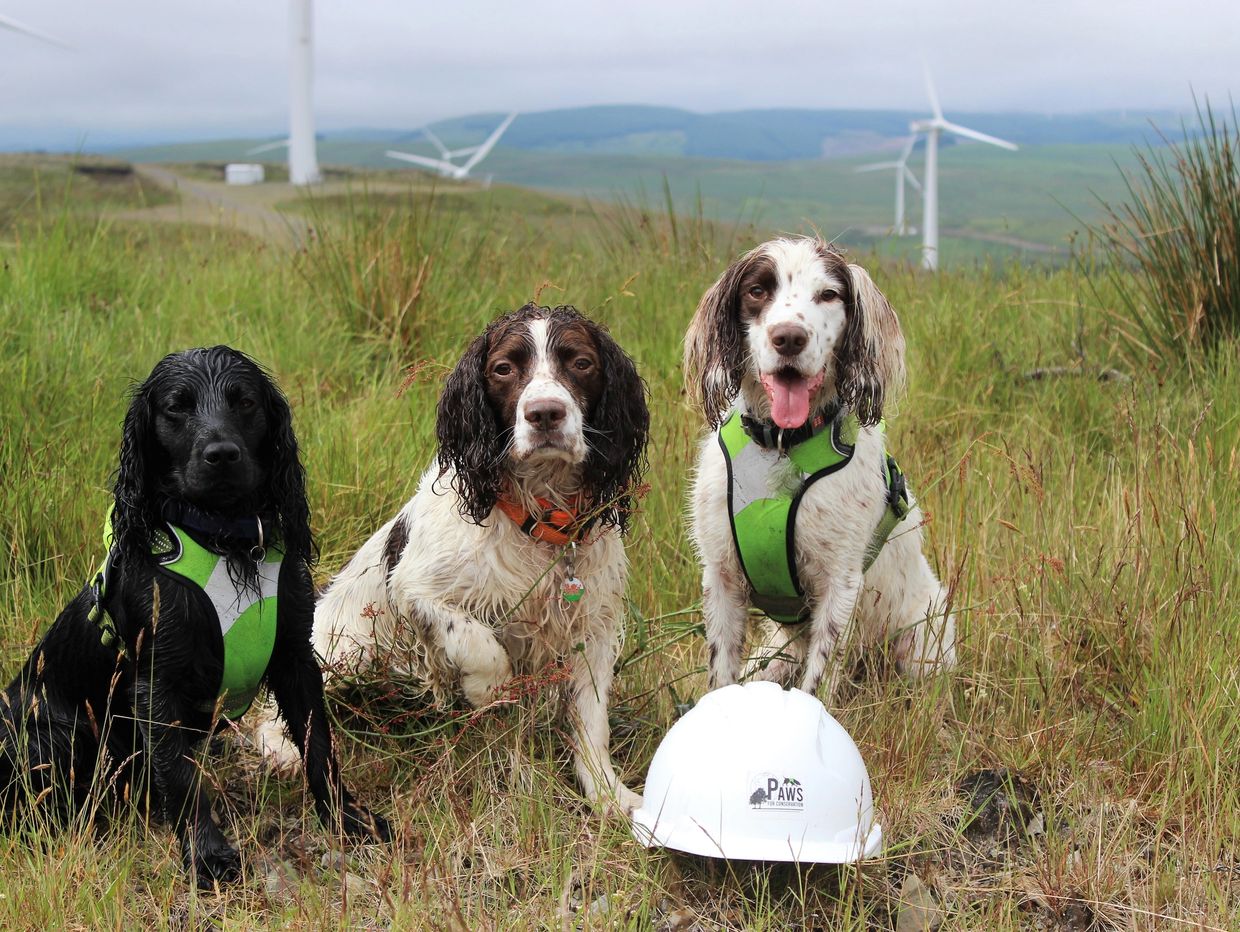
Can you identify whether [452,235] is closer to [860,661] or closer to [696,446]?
[696,446]

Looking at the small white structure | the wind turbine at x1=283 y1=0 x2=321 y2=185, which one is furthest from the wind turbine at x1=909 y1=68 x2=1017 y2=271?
the small white structure

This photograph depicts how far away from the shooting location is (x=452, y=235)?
7.73 metres

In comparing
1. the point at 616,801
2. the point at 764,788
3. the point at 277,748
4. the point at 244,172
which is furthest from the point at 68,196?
the point at 244,172

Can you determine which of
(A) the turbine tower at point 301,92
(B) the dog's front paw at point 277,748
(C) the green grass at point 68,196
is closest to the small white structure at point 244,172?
(A) the turbine tower at point 301,92

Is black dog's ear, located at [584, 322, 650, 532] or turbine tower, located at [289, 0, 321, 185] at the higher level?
turbine tower, located at [289, 0, 321, 185]

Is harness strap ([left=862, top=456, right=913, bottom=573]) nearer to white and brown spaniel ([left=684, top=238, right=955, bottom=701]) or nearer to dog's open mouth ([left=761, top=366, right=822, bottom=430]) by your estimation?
white and brown spaniel ([left=684, top=238, right=955, bottom=701])

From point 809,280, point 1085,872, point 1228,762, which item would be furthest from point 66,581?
point 1228,762

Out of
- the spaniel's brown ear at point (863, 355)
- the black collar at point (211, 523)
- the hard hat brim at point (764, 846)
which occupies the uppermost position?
the spaniel's brown ear at point (863, 355)

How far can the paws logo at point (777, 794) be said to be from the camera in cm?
309

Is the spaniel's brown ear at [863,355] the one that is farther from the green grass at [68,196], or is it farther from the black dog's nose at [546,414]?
the green grass at [68,196]

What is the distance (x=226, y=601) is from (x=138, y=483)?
374 millimetres

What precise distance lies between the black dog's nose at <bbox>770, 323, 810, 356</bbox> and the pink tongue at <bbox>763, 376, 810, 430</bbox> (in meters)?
0.12

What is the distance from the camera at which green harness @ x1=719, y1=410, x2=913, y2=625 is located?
3936mm

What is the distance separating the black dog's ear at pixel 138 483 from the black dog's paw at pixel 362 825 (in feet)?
A: 3.10
